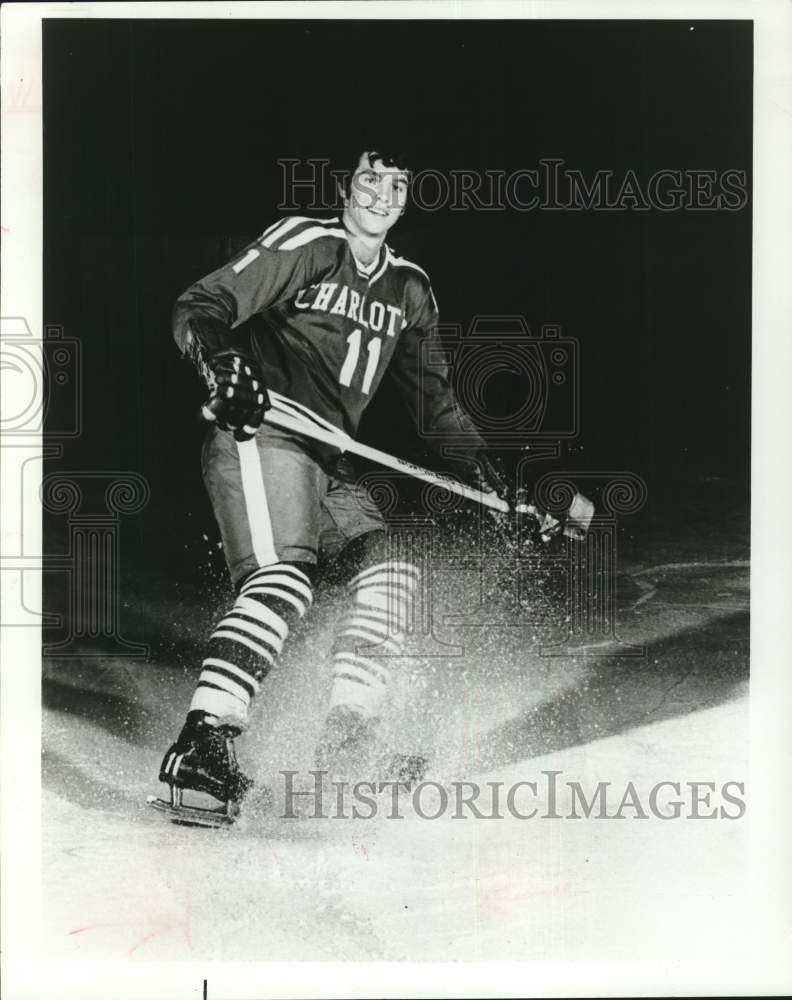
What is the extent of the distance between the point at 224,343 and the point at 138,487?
0.38m

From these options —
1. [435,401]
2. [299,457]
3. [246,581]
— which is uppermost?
[435,401]

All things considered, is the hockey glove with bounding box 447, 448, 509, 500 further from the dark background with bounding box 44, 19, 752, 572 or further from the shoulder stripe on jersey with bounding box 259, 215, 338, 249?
the shoulder stripe on jersey with bounding box 259, 215, 338, 249

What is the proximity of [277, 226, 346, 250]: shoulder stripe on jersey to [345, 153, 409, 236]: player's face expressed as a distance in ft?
0.14

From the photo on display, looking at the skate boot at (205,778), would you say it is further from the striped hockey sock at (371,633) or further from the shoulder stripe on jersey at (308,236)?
the shoulder stripe on jersey at (308,236)

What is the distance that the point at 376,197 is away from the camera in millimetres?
2182

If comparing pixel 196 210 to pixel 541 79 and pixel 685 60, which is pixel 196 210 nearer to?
pixel 541 79

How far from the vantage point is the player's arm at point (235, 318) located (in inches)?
84.6

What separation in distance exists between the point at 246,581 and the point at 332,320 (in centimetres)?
63

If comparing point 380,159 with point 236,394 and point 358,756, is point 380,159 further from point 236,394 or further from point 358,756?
point 358,756

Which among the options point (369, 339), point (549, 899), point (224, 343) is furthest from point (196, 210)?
point (549, 899)

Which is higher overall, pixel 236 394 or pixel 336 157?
pixel 336 157

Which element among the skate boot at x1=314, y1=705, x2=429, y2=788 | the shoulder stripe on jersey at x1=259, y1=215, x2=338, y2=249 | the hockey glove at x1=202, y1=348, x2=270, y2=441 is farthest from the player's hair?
the skate boot at x1=314, y1=705, x2=429, y2=788

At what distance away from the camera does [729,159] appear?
7.23ft

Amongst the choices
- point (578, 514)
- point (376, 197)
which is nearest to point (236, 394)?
point (376, 197)
